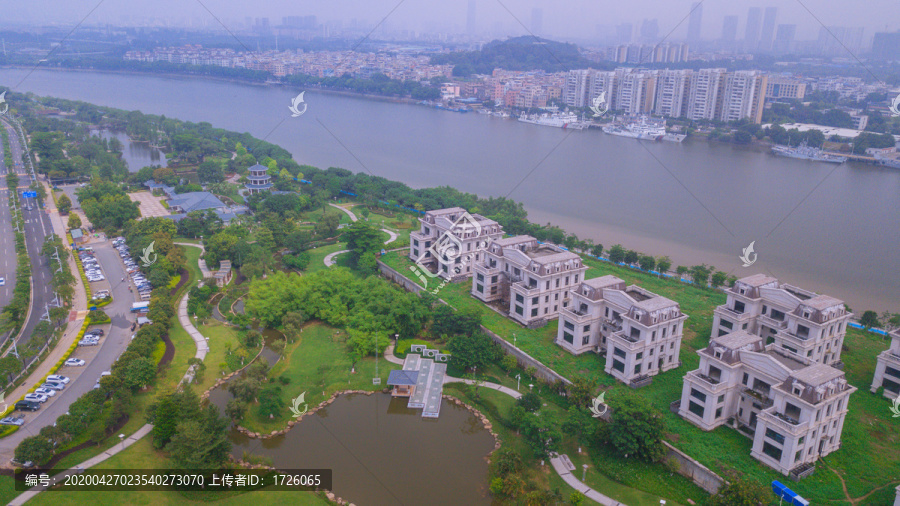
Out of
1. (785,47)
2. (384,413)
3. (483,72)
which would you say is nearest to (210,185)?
(384,413)

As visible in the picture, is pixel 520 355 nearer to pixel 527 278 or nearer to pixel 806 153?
pixel 527 278

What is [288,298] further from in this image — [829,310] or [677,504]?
[829,310]

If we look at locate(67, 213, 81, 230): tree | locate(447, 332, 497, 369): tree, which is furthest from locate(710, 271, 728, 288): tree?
locate(67, 213, 81, 230): tree

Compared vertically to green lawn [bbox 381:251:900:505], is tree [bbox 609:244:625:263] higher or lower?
higher

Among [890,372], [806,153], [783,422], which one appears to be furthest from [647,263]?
[806,153]

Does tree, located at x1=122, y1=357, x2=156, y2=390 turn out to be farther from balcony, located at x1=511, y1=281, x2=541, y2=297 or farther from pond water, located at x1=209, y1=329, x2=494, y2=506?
balcony, located at x1=511, y1=281, x2=541, y2=297

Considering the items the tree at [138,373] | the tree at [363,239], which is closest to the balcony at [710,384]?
the tree at [138,373]
